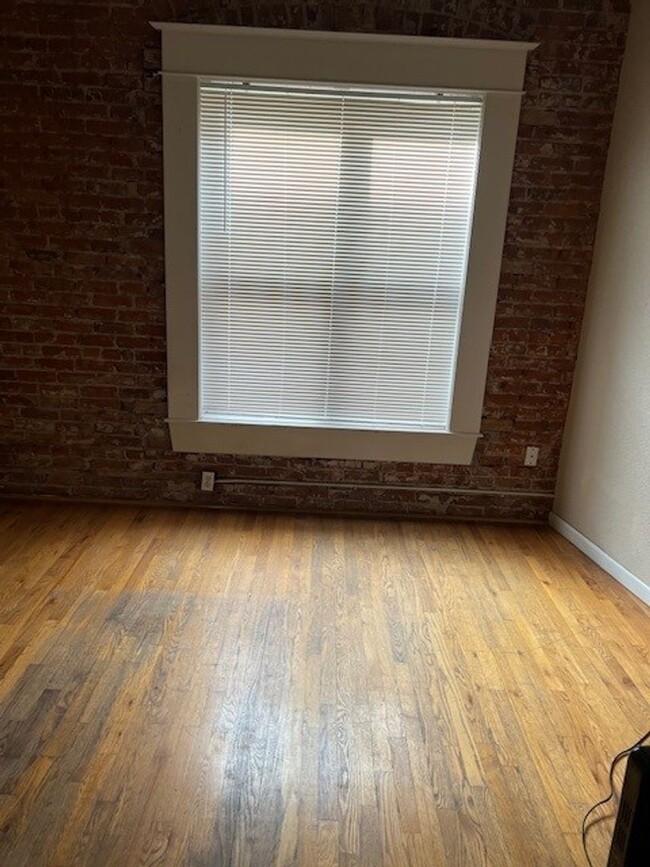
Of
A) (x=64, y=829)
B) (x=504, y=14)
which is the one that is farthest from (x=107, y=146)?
(x=64, y=829)

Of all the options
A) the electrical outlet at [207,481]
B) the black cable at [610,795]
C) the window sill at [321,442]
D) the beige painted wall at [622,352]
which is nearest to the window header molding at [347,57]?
the beige painted wall at [622,352]

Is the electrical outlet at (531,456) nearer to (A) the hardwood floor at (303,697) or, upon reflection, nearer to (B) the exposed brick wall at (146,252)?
(B) the exposed brick wall at (146,252)

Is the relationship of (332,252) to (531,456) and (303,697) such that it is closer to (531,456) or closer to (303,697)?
(531,456)

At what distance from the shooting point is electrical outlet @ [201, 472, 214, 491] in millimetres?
3543

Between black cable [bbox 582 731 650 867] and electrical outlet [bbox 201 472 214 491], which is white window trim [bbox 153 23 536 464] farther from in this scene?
black cable [bbox 582 731 650 867]

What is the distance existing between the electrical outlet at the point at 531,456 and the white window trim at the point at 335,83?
0.33 m

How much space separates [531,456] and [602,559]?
670mm

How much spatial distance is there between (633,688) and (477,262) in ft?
6.80

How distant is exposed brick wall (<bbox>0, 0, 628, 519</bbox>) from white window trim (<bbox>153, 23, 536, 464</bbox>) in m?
0.09

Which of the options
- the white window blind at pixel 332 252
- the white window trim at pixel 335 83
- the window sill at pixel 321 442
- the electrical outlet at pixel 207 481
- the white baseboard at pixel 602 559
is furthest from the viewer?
the electrical outlet at pixel 207 481

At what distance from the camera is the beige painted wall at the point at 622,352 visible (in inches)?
113

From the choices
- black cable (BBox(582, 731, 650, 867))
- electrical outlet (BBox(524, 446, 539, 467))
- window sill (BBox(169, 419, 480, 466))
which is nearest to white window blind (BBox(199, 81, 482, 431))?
window sill (BBox(169, 419, 480, 466))

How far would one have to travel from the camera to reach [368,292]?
3287 mm

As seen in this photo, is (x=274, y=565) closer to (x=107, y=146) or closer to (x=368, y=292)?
(x=368, y=292)
